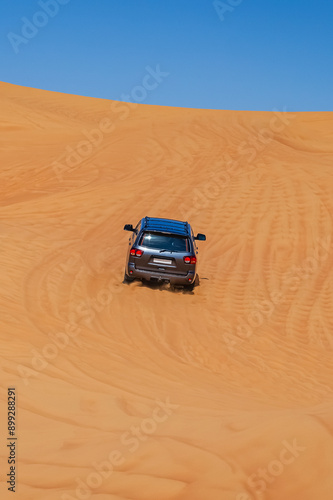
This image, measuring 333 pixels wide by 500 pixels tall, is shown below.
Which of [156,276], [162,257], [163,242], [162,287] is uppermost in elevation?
[163,242]

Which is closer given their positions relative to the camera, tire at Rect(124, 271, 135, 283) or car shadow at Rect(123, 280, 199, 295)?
tire at Rect(124, 271, 135, 283)

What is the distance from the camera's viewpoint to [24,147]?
110 ft

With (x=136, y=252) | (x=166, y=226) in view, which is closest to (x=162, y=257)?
(x=136, y=252)

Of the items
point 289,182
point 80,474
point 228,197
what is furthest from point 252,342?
point 289,182

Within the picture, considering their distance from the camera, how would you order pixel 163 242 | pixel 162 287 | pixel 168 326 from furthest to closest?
1. pixel 162 287
2. pixel 163 242
3. pixel 168 326

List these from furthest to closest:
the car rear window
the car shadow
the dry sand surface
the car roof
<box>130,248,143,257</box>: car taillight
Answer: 1. the car shadow
2. the car roof
3. the car rear window
4. <box>130,248,143,257</box>: car taillight
5. the dry sand surface

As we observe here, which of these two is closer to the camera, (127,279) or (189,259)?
(189,259)

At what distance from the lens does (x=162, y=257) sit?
14.1 m

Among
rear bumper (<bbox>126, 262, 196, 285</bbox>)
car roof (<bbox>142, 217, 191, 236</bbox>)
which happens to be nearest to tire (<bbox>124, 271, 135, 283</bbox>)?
rear bumper (<bbox>126, 262, 196, 285</bbox>)

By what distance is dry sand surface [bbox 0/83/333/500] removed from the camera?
4992 mm

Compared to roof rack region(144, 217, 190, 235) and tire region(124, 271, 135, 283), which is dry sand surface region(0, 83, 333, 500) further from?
roof rack region(144, 217, 190, 235)

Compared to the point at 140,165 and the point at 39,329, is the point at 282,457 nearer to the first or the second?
the point at 39,329

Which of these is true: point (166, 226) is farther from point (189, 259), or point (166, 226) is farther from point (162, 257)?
point (189, 259)

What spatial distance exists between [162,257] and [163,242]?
0.34 metres
